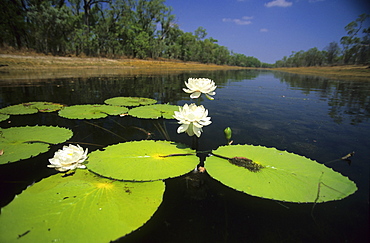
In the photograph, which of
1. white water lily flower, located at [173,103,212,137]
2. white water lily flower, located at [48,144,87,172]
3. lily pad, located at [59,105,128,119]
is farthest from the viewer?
lily pad, located at [59,105,128,119]

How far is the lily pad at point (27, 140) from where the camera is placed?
177cm

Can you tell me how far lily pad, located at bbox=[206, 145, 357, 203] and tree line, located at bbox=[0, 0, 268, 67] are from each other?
24.9 metres

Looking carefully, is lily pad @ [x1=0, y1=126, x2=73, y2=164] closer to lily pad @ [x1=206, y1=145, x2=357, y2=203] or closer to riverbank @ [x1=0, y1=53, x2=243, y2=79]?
lily pad @ [x1=206, y1=145, x2=357, y2=203]

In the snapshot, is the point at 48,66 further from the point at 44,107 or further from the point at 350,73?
the point at 350,73

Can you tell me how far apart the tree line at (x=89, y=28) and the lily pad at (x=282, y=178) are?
81.7ft

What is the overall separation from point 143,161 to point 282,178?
1.29 metres

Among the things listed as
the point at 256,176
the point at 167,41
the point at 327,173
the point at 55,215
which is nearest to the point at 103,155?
the point at 55,215

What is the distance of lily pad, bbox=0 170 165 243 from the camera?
930 mm

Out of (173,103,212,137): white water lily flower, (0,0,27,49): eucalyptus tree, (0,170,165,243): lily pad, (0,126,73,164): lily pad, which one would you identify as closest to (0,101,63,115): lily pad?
(0,126,73,164): lily pad

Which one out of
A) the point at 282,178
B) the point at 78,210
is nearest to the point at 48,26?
the point at 78,210

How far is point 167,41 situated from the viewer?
43.9 meters

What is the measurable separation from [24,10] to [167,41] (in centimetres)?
2929

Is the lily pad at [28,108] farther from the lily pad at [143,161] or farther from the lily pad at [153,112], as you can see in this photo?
the lily pad at [143,161]

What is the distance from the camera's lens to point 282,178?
1.46m
